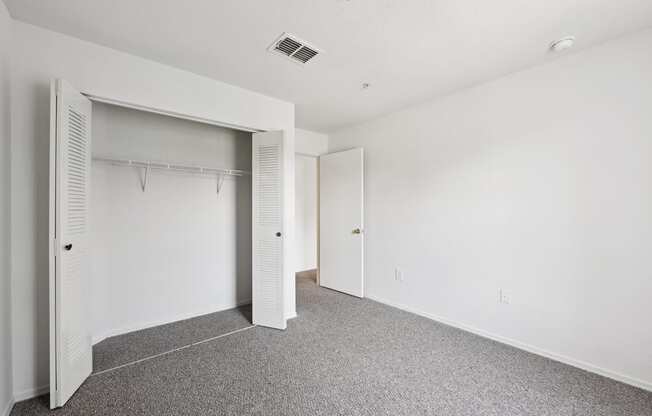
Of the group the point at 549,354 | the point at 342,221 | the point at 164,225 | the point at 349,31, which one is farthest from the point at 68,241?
the point at 549,354

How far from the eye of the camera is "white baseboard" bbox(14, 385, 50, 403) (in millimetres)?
1787

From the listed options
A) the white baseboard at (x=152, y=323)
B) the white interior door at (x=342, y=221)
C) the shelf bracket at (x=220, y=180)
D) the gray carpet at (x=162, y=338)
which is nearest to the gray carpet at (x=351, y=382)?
the gray carpet at (x=162, y=338)

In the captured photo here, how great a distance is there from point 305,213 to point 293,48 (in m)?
3.53

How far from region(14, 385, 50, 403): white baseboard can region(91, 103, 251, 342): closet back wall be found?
66 cm

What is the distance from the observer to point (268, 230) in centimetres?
293

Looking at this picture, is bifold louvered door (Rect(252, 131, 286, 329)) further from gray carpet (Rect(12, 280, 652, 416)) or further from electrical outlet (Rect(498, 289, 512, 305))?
electrical outlet (Rect(498, 289, 512, 305))

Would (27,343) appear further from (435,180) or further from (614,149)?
(614,149)

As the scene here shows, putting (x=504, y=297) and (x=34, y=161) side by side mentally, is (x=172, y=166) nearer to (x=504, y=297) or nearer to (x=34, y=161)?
(x=34, y=161)

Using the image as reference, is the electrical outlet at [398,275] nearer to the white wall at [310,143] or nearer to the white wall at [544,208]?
the white wall at [544,208]

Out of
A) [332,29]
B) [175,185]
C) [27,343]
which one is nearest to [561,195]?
[332,29]

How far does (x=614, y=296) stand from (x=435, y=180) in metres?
1.71

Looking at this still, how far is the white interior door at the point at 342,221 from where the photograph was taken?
12.6 ft

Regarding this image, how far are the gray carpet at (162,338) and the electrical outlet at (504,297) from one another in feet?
8.45

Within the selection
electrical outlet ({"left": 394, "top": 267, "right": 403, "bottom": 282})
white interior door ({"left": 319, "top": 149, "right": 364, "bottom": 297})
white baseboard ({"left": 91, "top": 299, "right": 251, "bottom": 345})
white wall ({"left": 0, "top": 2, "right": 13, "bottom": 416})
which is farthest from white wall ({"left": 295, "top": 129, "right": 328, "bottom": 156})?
white wall ({"left": 0, "top": 2, "right": 13, "bottom": 416})
